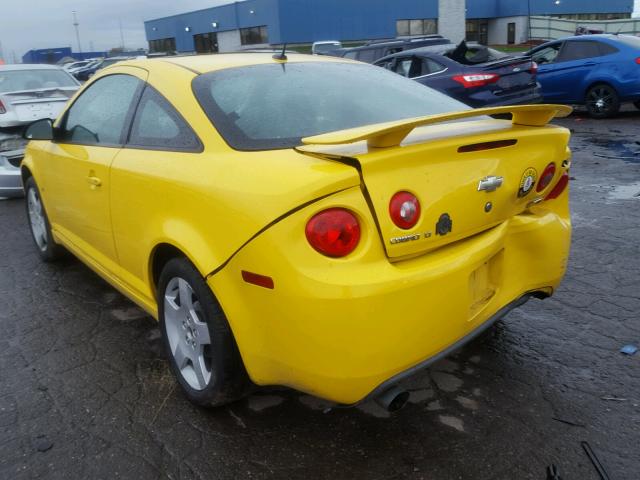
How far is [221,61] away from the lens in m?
3.14

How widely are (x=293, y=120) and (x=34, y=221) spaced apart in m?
3.26

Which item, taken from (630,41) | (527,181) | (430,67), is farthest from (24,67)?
(630,41)

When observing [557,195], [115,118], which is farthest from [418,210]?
[115,118]

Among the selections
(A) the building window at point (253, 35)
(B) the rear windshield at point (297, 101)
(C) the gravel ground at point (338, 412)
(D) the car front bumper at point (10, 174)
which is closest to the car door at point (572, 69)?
(C) the gravel ground at point (338, 412)

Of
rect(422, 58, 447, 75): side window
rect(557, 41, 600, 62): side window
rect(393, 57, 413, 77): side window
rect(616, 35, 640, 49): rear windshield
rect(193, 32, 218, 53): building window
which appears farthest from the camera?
rect(193, 32, 218, 53): building window

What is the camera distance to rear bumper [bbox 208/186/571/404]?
2.04m

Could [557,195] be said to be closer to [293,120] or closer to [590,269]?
[293,120]

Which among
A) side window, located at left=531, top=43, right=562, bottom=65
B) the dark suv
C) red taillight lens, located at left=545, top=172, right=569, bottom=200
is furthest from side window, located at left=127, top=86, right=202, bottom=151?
side window, located at left=531, top=43, right=562, bottom=65

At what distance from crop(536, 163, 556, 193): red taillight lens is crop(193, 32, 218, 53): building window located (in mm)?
51151

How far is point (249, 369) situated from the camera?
235cm

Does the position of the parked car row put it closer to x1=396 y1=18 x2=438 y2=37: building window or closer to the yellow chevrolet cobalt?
the yellow chevrolet cobalt

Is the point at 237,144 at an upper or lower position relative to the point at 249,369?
upper

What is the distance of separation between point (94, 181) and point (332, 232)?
184cm

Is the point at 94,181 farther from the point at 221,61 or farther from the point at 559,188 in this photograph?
the point at 559,188
